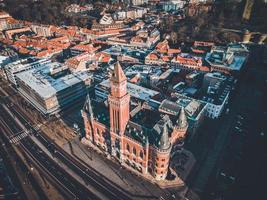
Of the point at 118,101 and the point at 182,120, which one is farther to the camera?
the point at 182,120

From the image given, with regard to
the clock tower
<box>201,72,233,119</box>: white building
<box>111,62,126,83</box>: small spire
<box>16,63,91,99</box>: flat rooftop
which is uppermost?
<box>111,62,126,83</box>: small spire

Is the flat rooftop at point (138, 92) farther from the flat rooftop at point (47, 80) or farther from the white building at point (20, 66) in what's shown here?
the white building at point (20, 66)

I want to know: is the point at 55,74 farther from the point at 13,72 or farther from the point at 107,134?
the point at 107,134

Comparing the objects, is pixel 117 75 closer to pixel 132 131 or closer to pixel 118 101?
pixel 118 101

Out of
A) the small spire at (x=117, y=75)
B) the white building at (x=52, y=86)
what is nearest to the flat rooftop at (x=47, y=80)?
the white building at (x=52, y=86)

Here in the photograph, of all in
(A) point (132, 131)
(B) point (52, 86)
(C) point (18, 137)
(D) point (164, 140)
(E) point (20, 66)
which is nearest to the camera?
(D) point (164, 140)

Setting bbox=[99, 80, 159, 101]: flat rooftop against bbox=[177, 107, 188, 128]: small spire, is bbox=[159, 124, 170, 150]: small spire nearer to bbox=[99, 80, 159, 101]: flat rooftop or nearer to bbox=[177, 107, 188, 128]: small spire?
bbox=[177, 107, 188, 128]: small spire

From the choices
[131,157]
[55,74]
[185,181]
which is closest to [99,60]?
[55,74]

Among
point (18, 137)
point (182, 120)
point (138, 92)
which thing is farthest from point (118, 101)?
point (18, 137)

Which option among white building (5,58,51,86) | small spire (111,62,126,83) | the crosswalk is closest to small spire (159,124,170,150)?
small spire (111,62,126,83)
